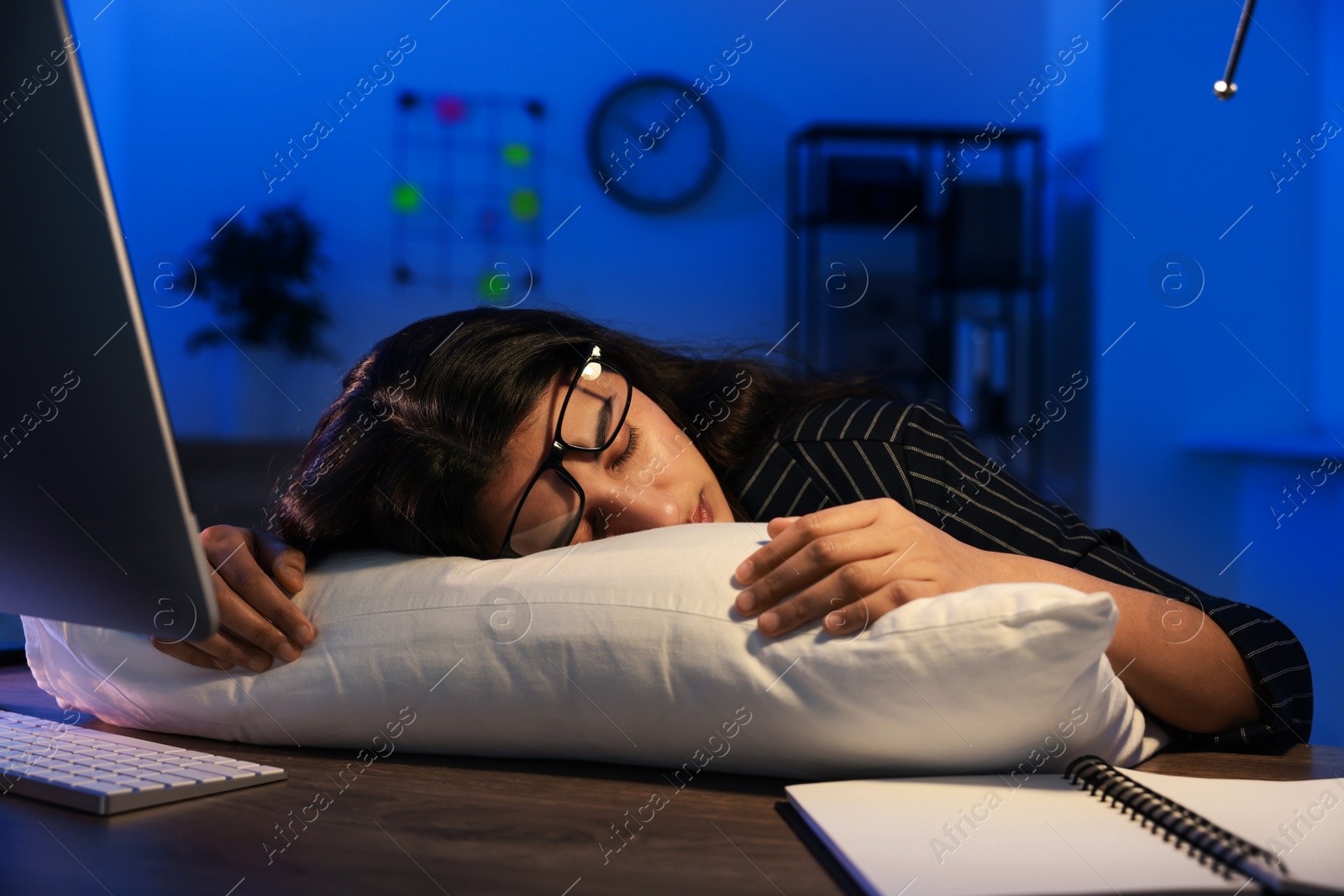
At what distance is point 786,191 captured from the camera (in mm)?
3979

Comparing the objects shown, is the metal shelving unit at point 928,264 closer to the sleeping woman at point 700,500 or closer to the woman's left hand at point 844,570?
the sleeping woman at point 700,500

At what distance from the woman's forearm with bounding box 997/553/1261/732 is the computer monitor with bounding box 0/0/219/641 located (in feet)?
1.86

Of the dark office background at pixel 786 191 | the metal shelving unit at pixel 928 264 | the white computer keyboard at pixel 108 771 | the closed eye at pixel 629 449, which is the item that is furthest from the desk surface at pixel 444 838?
the metal shelving unit at pixel 928 264

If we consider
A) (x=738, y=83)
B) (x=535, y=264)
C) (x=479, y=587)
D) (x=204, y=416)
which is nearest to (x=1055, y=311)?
(x=738, y=83)

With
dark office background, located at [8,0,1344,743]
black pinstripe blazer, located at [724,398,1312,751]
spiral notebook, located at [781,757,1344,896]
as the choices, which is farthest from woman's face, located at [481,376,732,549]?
dark office background, located at [8,0,1344,743]

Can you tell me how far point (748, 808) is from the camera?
2.03ft

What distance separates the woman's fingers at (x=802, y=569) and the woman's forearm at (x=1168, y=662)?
17 cm

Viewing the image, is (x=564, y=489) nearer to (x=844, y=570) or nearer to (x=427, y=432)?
(x=427, y=432)

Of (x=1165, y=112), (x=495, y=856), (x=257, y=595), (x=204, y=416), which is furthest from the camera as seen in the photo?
(x=204, y=416)

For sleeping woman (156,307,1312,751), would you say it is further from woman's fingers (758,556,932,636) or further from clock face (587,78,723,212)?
clock face (587,78,723,212)

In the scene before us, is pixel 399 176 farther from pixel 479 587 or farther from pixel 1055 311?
pixel 479 587

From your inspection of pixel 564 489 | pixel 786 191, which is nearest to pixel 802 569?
pixel 564 489

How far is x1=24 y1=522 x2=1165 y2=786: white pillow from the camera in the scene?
0.63 meters

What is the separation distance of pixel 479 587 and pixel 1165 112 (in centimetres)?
348
